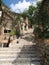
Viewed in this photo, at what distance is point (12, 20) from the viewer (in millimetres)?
29656

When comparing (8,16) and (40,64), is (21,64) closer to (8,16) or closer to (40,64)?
(40,64)

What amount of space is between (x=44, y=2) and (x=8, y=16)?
70.8 ft

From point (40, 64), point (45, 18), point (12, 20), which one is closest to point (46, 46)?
point (40, 64)

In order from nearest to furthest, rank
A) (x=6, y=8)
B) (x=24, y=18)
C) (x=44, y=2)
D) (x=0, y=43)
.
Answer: (x=44, y=2)
(x=0, y=43)
(x=6, y=8)
(x=24, y=18)

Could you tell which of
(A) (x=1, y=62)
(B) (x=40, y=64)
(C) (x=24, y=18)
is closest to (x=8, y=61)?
(A) (x=1, y=62)

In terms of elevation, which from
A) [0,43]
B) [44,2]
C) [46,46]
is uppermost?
[44,2]

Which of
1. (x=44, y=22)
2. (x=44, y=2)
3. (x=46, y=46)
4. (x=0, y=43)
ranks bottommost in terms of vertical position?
(x=0, y=43)

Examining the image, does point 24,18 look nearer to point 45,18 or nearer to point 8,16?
point 8,16

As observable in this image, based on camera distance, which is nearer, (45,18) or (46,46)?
(46,46)

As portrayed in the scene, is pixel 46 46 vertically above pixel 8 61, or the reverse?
pixel 46 46

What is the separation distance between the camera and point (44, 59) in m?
7.79

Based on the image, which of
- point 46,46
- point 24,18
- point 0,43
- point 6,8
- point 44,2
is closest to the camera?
point 46,46

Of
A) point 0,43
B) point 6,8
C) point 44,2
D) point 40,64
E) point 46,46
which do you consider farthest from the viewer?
point 6,8

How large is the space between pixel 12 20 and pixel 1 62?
21.5 m
